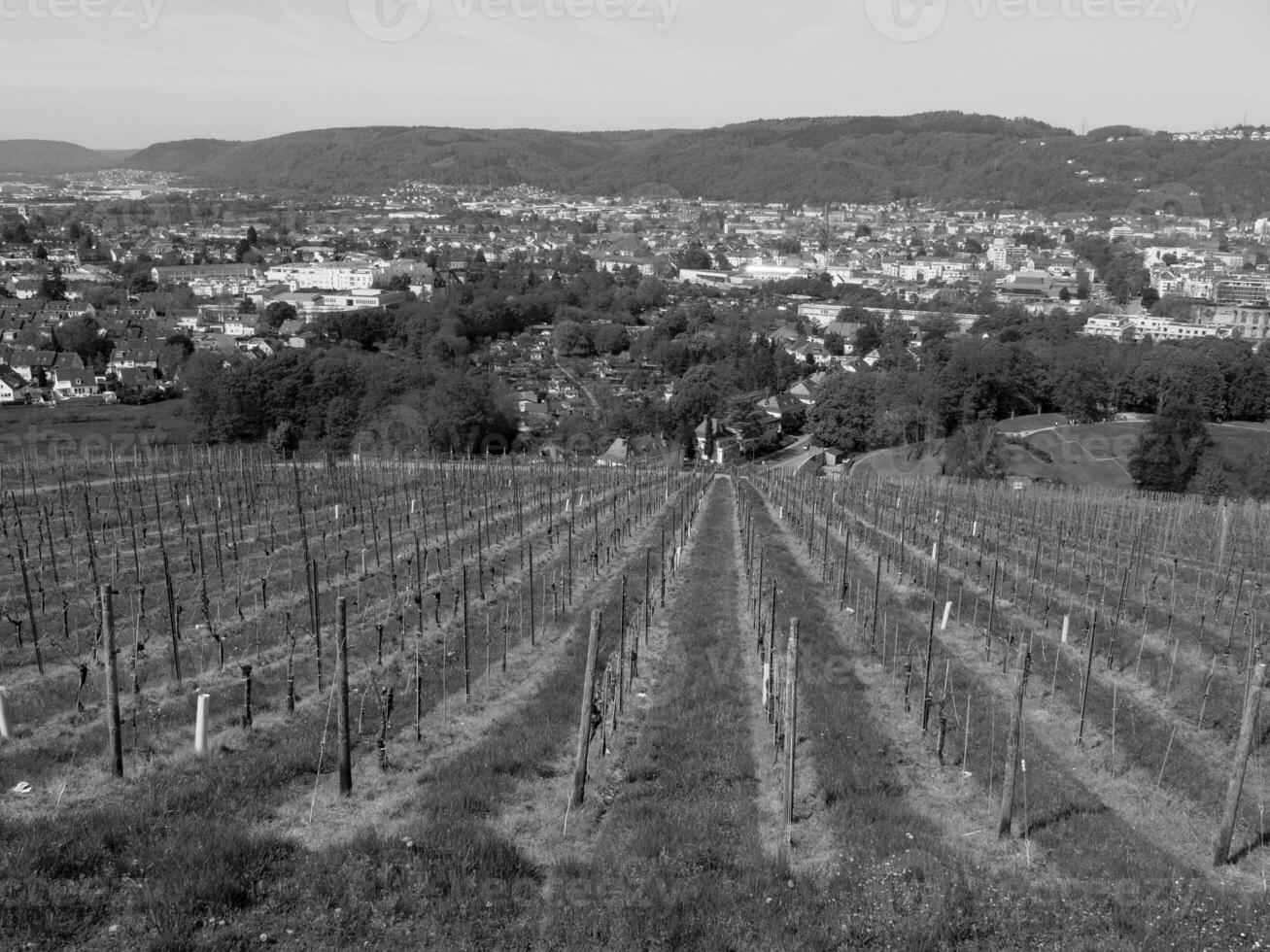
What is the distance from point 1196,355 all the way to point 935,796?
185 feet

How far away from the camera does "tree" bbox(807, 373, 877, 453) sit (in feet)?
161

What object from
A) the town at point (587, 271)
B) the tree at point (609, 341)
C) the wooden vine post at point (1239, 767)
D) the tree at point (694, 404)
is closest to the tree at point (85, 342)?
the town at point (587, 271)

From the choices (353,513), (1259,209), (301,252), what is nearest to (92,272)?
(301,252)

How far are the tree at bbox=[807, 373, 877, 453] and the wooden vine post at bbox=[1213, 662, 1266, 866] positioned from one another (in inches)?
1692

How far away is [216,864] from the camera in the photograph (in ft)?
18.3

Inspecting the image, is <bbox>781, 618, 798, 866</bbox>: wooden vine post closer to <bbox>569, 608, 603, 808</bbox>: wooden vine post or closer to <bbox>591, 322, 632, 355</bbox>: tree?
<bbox>569, 608, 603, 808</bbox>: wooden vine post

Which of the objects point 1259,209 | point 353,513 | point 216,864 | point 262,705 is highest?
point 1259,209

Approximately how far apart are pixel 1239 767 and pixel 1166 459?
32.9 metres

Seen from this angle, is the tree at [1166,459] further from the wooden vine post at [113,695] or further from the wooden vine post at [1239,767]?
the wooden vine post at [113,695]

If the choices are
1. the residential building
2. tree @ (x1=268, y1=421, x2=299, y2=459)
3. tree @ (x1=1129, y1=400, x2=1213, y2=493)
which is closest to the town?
the residential building

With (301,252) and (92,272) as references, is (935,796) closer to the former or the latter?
(92,272)

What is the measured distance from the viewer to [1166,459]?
35531 millimetres

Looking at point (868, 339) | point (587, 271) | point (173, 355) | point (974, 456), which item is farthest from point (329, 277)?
point (974, 456)

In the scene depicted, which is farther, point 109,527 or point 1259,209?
point 1259,209
